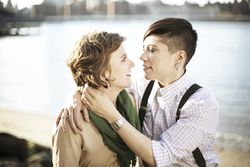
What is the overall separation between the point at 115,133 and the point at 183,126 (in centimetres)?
21

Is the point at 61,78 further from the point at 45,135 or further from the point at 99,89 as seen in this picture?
the point at 99,89

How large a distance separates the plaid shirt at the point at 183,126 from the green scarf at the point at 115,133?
3.9 inches

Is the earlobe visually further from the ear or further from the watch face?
the watch face

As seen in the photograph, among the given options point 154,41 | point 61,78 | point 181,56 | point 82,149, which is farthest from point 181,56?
point 61,78

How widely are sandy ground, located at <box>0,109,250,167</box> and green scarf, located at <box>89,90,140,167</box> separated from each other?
8.42 ft

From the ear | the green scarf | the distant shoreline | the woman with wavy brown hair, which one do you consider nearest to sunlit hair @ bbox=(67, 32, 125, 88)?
the woman with wavy brown hair

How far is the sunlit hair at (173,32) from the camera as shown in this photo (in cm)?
136

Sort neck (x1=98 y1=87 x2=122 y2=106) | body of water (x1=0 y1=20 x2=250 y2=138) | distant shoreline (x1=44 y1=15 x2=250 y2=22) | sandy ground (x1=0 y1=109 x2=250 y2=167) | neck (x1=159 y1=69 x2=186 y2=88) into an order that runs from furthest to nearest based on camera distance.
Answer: body of water (x1=0 y1=20 x2=250 y2=138), sandy ground (x1=0 y1=109 x2=250 y2=167), distant shoreline (x1=44 y1=15 x2=250 y2=22), neck (x1=159 y1=69 x2=186 y2=88), neck (x1=98 y1=87 x2=122 y2=106)

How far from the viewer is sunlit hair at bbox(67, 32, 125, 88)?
1.21 meters

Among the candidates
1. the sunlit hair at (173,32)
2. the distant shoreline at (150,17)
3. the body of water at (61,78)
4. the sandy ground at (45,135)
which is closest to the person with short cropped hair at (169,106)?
the sunlit hair at (173,32)

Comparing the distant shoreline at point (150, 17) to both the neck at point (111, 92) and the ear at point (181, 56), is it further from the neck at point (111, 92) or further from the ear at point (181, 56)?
the neck at point (111, 92)

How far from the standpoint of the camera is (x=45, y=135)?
16.0ft

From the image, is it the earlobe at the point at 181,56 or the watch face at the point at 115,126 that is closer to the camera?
the watch face at the point at 115,126

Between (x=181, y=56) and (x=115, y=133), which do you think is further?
(x=181, y=56)
